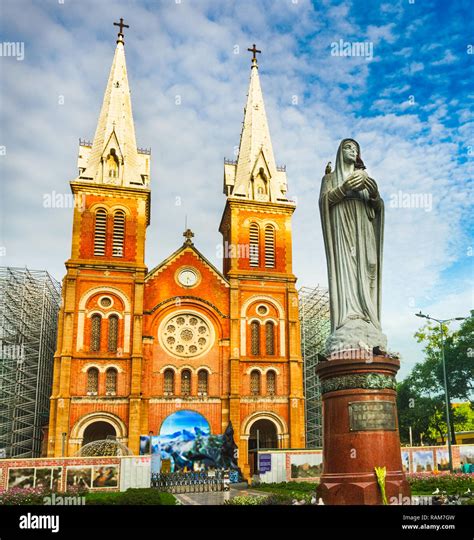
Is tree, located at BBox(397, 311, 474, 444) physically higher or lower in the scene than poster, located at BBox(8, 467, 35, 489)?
higher

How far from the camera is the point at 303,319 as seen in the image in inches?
2200

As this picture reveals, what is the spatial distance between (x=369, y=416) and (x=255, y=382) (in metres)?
29.5

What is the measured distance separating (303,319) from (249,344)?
1596 cm

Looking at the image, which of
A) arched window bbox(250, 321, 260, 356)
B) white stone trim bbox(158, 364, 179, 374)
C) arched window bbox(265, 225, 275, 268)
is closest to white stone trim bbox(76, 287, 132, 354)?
white stone trim bbox(158, 364, 179, 374)

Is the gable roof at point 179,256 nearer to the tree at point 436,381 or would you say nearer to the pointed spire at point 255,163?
the pointed spire at point 255,163

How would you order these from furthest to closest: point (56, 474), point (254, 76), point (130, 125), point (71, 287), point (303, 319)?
point (303, 319) < point (254, 76) < point (130, 125) < point (71, 287) < point (56, 474)

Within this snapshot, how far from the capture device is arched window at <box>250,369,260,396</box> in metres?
40.2

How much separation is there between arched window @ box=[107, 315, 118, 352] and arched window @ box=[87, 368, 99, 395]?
1.66 meters

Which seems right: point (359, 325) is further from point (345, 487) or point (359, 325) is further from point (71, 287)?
point (71, 287)

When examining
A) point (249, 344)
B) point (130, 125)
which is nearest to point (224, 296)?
point (249, 344)

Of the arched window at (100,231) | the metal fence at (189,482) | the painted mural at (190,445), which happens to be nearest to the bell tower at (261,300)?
the painted mural at (190,445)

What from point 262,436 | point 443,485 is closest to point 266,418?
point 262,436

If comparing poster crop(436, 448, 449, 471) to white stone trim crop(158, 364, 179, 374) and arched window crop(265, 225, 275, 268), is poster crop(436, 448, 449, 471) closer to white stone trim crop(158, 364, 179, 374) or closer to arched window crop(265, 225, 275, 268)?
white stone trim crop(158, 364, 179, 374)

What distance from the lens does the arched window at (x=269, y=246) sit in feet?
143
